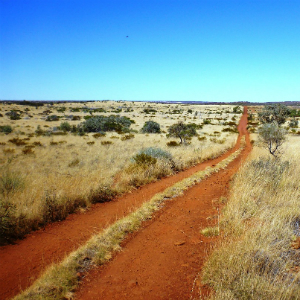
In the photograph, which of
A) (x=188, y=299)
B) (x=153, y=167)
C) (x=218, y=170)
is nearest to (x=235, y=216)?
(x=188, y=299)

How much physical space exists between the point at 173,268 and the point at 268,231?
1924mm

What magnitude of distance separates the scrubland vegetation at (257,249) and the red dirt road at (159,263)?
1.19ft

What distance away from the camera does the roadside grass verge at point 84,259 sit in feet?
10.6

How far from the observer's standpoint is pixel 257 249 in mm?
3520

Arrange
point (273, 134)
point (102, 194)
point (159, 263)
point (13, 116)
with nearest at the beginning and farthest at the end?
point (159, 263)
point (102, 194)
point (273, 134)
point (13, 116)

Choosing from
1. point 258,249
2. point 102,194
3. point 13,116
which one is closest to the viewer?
point 258,249

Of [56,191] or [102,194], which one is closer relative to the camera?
[56,191]

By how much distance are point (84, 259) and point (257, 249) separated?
309 centimetres

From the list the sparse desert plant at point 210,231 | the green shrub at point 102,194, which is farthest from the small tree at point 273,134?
the green shrub at point 102,194

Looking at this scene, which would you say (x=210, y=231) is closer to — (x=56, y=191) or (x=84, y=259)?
(x=84, y=259)

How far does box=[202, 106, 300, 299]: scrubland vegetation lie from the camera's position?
2873 mm

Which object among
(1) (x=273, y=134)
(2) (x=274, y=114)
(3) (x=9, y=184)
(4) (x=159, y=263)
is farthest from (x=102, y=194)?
(2) (x=274, y=114)

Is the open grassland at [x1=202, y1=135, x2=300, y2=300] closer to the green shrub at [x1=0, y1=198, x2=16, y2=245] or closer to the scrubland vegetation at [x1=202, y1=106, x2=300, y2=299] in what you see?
the scrubland vegetation at [x1=202, y1=106, x2=300, y2=299]

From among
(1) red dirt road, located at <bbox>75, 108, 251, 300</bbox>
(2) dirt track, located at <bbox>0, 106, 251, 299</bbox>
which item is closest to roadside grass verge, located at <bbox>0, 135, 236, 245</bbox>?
(2) dirt track, located at <bbox>0, 106, 251, 299</bbox>
